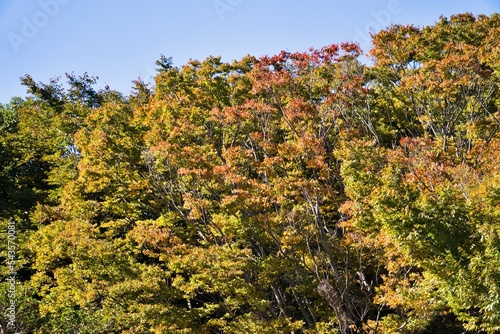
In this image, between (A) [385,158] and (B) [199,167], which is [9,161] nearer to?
(B) [199,167]

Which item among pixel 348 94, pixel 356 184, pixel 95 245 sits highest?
pixel 348 94

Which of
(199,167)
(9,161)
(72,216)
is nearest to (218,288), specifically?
(199,167)

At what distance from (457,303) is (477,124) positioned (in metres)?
10.7

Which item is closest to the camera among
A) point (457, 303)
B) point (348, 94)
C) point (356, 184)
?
point (457, 303)

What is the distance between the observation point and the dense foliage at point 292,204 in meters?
9.90

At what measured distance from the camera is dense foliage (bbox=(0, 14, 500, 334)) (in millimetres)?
9898

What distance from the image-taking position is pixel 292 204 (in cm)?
1462

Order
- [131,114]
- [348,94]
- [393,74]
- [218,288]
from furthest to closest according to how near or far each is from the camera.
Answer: [131,114] → [393,74] → [348,94] → [218,288]

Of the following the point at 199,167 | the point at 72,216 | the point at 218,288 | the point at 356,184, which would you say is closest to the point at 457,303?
the point at 356,184

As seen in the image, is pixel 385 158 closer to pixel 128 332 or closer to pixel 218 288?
pixel 218 288

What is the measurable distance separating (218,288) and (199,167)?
418 centimetres

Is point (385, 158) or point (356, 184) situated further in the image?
point (385, 158)

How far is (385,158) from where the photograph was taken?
14055mm

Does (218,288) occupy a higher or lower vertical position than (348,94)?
lower
